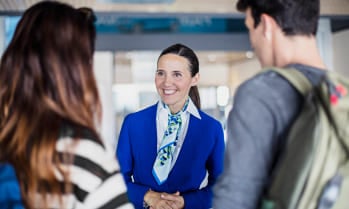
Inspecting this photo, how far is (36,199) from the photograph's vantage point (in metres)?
1.03

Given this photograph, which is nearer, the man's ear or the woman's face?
the man's ear

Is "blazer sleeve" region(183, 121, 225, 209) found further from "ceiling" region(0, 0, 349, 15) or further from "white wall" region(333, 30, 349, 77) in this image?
"white wall" region(333, 30, 349, 77)

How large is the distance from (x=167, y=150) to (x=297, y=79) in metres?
1.00

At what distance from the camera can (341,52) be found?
21.0 feet

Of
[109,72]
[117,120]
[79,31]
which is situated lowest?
[117,120]

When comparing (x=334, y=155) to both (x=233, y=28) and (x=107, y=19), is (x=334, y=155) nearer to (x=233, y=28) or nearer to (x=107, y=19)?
(x=107, y=19)

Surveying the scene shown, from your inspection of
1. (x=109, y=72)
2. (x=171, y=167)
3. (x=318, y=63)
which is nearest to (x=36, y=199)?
(x=318, y=63)

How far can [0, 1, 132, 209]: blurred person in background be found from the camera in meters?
1.02

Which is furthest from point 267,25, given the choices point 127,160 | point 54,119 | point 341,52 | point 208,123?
point 341,52

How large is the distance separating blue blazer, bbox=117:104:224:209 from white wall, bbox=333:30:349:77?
471 cm

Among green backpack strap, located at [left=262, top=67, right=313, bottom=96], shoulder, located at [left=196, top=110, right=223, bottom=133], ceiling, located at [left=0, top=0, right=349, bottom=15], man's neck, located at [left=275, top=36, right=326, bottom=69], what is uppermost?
ceiling, located at [left=0, top=0, right=349, bottom=15]

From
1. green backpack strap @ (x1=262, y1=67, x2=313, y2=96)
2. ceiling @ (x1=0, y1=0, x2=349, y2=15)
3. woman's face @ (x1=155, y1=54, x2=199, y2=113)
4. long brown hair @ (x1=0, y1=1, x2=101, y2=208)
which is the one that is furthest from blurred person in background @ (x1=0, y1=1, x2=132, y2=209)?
ceiling @ (x1=0, y1=0, x2=349, y2=15)

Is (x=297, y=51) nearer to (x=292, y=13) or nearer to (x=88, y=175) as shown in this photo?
(x=292, y=13)

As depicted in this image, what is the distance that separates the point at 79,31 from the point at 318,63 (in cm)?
61
